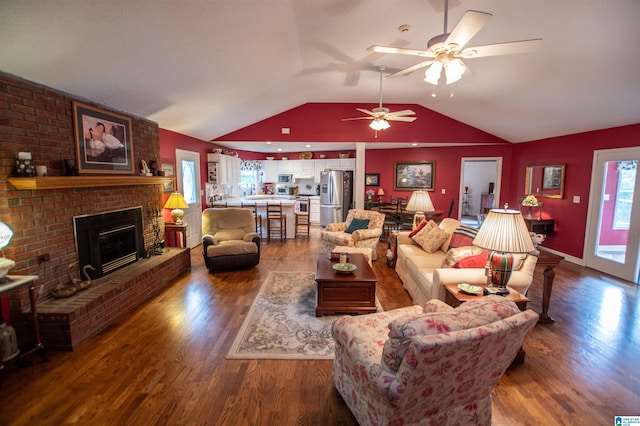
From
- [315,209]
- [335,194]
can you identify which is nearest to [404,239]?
[335,194]

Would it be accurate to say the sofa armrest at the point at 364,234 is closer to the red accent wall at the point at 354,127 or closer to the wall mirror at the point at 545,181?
the red accent wall at the point at 354,127

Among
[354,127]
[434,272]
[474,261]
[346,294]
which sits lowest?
[346,294]

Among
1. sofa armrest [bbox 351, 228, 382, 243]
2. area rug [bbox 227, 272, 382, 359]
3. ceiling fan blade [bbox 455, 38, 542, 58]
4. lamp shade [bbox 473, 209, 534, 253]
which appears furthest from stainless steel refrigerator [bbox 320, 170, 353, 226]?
lamp shade [bbox 473, 209, 534, 253]

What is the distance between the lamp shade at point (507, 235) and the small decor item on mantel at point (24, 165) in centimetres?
379

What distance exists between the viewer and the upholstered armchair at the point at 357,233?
4840 millimetres

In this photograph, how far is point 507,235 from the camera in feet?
7.11

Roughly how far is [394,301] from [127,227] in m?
3.60

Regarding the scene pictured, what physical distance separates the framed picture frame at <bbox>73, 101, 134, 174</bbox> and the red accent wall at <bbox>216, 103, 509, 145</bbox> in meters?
3.14

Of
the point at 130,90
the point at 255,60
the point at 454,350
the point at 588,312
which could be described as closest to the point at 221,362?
the point at 454,350

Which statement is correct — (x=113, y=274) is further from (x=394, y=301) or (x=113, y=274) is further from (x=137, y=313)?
(x=394, y=301)

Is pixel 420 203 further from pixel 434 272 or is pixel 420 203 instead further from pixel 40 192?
pixel 40 192

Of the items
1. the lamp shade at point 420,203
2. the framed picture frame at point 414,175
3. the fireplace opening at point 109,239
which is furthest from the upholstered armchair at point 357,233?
the framed picture frame at point 414,175

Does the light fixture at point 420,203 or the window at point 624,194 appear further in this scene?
the light fixture at point 420,203

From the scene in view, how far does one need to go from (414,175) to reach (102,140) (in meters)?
6.91
